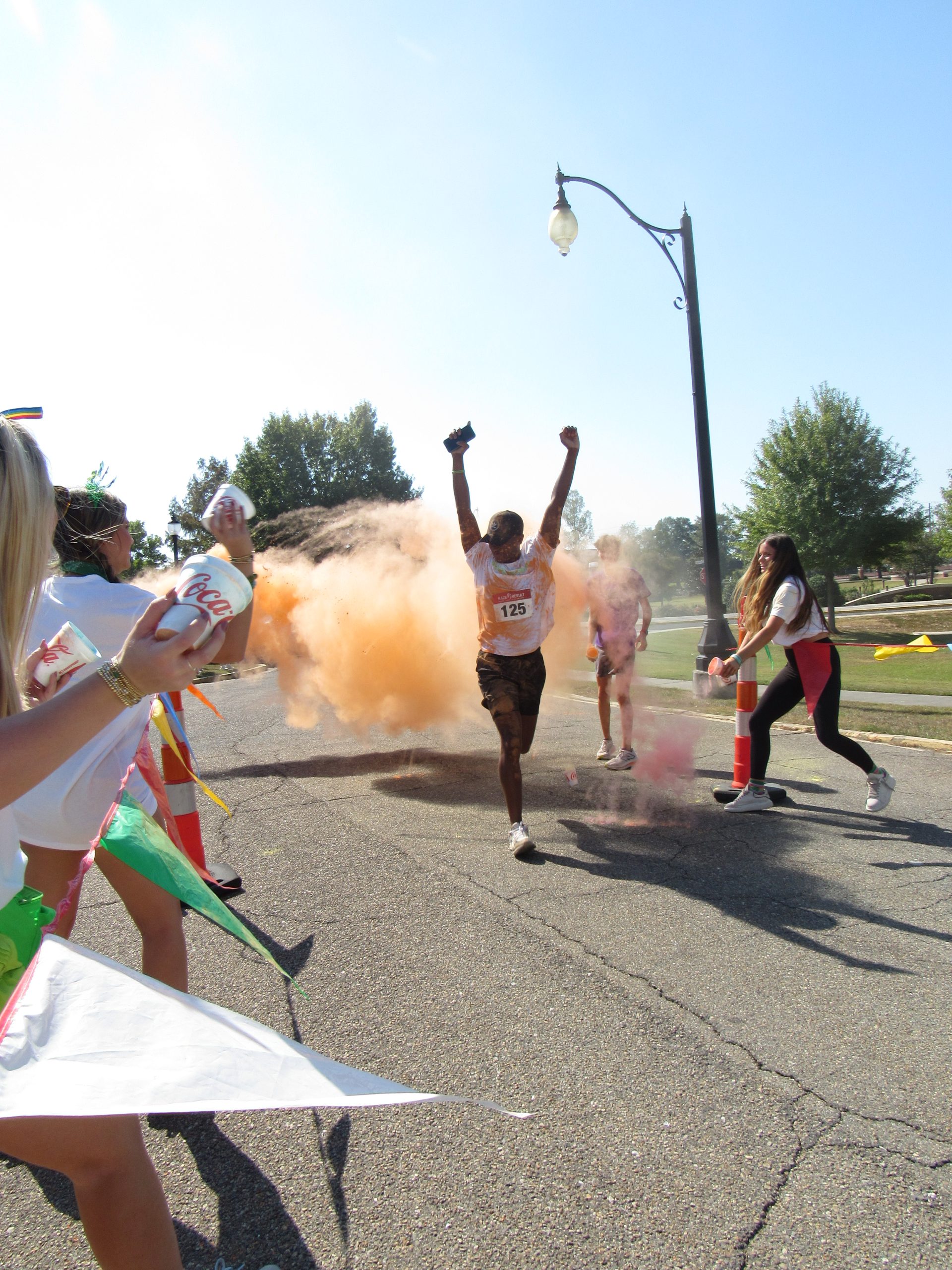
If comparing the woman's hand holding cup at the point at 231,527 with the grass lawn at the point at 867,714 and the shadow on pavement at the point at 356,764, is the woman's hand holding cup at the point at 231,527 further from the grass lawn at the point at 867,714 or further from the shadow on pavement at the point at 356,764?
the grass lawn at the point at 867,714

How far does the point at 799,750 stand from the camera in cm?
728

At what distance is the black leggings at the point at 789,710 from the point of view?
5.11 m

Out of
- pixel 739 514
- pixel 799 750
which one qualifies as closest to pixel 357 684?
pixel 799 750

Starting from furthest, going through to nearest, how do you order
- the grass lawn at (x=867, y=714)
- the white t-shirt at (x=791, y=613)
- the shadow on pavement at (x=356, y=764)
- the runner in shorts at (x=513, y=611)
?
the grass lawn at (x=867, y=714) → the shadow on pavement at (x=356, y=764) → the white t-shirt at (x=791, y=613) → the runner in shorts at (x=513, y=611)

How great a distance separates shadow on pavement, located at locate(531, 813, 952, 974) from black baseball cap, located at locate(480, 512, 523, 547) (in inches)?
72.9

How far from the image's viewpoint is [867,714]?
8555 millimetres

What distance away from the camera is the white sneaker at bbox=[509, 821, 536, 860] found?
4555 mm

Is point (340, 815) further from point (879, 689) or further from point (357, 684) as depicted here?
point (879, 689)

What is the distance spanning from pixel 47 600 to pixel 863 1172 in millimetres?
2753

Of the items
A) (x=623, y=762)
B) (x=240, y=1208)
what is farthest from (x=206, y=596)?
(x=623, y=762)

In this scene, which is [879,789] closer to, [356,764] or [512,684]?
[512,684]

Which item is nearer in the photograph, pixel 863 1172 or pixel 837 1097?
pixel 863 1172

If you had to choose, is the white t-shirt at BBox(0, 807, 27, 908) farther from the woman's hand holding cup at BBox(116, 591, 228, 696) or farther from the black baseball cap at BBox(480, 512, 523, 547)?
the black baseball cap at BBox(480, 512, 523, 547)

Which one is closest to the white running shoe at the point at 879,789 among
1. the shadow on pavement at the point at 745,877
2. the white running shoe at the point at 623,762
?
the shadow on pavement at the point at 745,877
